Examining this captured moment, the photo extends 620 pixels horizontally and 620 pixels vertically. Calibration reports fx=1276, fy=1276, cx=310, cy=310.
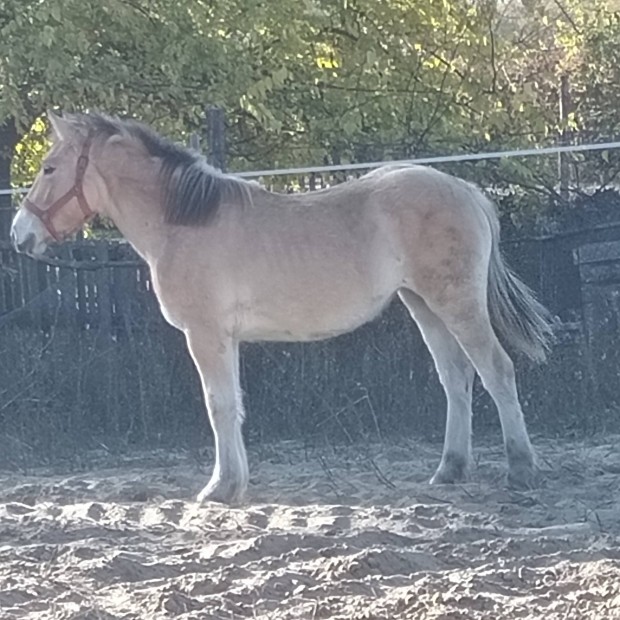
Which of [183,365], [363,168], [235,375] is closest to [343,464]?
[235,375]

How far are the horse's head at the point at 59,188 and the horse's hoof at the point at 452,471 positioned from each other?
90.9 inches

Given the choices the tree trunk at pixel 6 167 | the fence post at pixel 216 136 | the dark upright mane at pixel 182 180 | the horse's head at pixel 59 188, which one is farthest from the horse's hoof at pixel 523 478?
the tree trunk at pixel 6 167

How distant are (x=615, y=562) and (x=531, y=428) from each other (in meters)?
3.56

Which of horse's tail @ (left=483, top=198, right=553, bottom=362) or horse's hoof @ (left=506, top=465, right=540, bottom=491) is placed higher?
horse's tail @ (left=483, top=198, right=553, bottom=362)

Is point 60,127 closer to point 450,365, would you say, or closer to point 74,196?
point 74,196

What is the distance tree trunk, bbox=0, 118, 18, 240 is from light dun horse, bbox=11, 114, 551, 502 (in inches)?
77.8

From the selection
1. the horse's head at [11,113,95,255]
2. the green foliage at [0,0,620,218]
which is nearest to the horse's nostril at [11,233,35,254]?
the horse's head at [11,113,95,255]

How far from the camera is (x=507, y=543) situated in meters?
5.02

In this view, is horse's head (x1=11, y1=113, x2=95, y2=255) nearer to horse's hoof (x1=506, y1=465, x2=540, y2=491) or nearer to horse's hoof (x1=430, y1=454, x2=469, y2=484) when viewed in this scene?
horse's hoof (x1=430, y1=454, x2=469, y2=484)

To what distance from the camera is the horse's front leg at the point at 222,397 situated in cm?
638

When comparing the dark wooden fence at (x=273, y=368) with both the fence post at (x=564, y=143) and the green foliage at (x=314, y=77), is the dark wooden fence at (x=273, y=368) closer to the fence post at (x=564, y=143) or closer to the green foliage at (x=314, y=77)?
the fence post at (x=564, y=143)

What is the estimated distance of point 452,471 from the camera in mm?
6641

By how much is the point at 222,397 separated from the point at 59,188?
4.64ft

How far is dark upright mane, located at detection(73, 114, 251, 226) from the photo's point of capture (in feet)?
21.5
